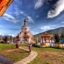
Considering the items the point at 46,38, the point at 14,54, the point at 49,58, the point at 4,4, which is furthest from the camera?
the point at 46,38

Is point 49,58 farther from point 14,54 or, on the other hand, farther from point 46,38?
point 46,38

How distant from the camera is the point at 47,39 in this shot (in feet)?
56.9

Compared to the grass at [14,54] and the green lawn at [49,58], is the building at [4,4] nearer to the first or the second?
the green lawn at [49,58]

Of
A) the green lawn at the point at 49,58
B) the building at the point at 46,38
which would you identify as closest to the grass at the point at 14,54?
the green lawn at the point at 49,58

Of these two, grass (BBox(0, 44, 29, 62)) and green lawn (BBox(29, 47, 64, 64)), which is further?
grass (BBox(0, 44, 29, 62))

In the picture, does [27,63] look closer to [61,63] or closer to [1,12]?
[61,63]

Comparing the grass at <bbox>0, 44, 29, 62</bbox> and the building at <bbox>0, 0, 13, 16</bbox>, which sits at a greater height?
the building at <bbox>0, 0, 13, 16</bbox>

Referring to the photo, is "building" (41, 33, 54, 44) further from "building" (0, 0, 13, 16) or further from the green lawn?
"building" (0, 0, 13, 16)

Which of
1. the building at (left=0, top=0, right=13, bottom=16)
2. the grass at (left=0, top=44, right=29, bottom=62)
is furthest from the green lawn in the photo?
the building at (left=0, top=0, right=13, bottom=16)

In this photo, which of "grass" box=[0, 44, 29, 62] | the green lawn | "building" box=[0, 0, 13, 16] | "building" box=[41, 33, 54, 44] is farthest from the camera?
"building" box=[41, 33, 54, 44]

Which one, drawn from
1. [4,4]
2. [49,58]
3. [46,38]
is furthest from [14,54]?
[4,4]

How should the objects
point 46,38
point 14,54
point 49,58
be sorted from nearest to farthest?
point 49,58 < point 14,54 < point 46,38

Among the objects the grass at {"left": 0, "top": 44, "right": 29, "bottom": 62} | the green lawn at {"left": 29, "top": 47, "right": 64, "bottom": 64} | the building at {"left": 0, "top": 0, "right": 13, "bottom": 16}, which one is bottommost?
the green lawn at {"left": 29, "top": 47, "right": 64, "bottom": 64}

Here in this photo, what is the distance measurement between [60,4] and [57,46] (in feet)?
13.4
